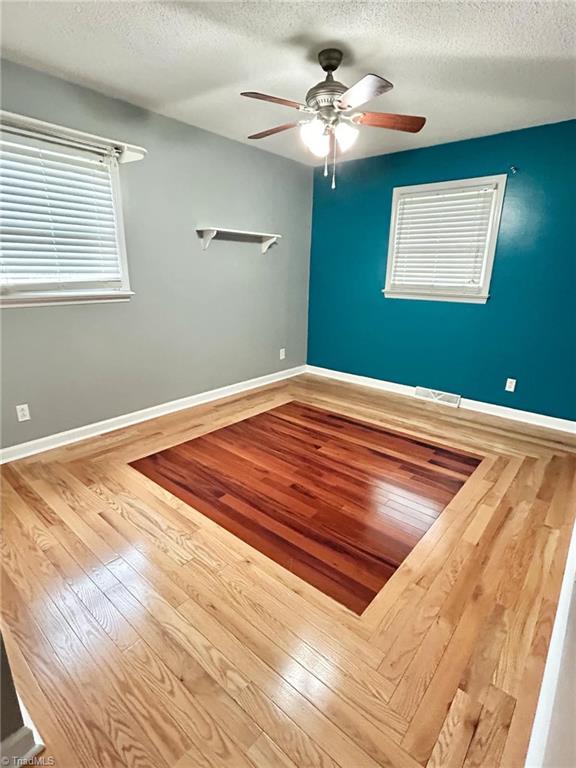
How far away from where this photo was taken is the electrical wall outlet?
2.54 m

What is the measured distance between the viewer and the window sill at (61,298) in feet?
7.78

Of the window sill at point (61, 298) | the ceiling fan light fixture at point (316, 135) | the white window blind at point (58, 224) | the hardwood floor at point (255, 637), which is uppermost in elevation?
the ceiling fan light fixture at point (316, 135)

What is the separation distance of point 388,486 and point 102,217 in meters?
2.82

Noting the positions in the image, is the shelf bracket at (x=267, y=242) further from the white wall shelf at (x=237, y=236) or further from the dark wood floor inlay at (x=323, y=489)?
the dark wood floor inlay at (x=323, y=489)

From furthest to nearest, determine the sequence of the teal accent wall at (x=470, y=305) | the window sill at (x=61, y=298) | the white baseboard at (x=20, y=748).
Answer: the teal accent wall at (x=470, y=305), the window sill at (x=61, y=298), the white baseboard at (x=20, y=748)

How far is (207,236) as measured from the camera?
3359 millimetres

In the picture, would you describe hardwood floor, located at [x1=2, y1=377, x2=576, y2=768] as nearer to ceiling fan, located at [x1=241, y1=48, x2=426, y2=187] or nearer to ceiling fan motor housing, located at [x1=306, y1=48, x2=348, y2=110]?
ceiling fan, located at [x1=241, y1=48, x2=426, y2=187]

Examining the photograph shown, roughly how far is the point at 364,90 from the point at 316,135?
0.48 m

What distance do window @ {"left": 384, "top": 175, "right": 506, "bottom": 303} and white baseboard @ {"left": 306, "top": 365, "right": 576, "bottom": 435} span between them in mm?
997

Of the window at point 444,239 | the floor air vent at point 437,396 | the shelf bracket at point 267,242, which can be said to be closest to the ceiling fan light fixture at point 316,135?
the shelf bracket at point 267,242

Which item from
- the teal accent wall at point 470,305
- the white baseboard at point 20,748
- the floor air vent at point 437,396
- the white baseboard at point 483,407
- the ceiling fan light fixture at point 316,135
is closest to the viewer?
the white baseboard at point 20,748

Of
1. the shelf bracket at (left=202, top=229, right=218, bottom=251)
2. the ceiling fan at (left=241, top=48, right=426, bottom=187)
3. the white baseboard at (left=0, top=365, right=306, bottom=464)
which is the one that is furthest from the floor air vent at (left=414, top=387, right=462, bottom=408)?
the shelf bracket at (left=202, top=229, right=218, bottom=251)

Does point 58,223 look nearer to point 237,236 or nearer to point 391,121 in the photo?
point 237,236

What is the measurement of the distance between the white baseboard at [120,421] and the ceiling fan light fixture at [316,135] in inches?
94.2
